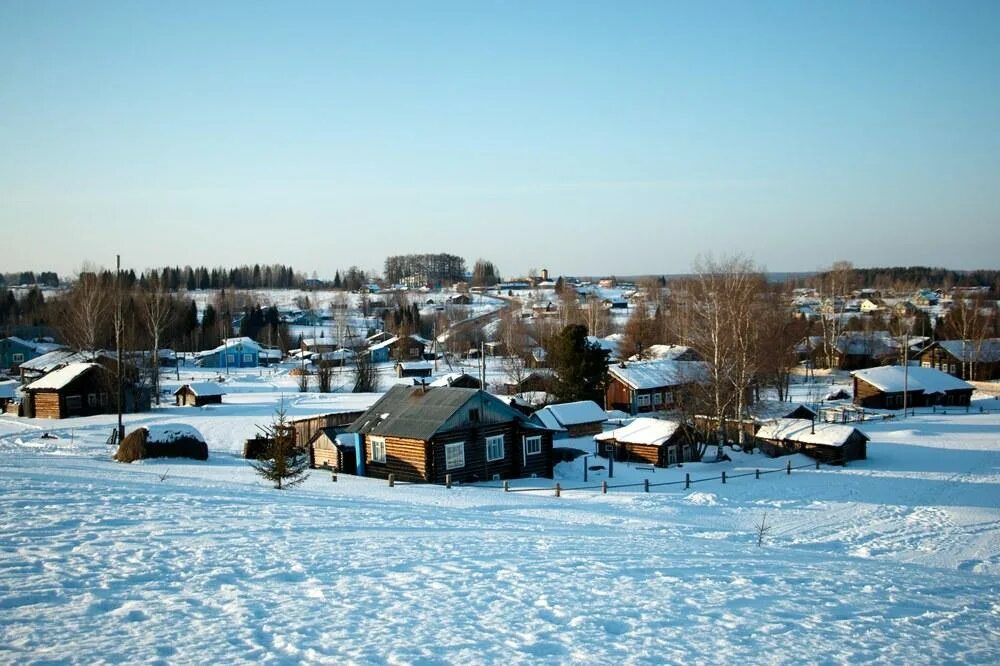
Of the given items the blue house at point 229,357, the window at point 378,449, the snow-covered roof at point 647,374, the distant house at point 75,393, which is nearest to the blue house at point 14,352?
the blue house at point 229,357

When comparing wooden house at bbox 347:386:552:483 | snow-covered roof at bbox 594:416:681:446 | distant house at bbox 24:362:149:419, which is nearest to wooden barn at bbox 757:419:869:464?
snow-covered roof at bbox 594:416:681:446

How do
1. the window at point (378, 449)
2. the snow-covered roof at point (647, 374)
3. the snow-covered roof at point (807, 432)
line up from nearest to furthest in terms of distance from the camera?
the window at point (378, 449)
the snow-covered roof at point (807, 432)
the snow-covered roof at point (647, 374)

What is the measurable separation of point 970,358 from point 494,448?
53.9 meters

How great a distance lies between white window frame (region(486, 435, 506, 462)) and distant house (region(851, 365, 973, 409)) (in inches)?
1388

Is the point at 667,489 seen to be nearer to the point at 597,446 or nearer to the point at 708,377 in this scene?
the point at 597,446

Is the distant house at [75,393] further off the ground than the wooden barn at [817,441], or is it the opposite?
the distant house at [75,393]

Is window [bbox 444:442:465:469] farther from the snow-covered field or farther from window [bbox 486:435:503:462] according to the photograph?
the snow-covered field

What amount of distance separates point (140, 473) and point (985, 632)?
21519mm

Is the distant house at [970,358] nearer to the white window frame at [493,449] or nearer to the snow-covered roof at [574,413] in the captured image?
the snow-covered roof at [574,413]

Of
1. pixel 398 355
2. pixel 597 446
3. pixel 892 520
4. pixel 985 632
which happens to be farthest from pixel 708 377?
pixel 398 355

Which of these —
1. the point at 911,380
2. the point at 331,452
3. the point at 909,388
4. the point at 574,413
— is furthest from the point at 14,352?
the point at 911,380

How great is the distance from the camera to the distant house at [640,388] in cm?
5203

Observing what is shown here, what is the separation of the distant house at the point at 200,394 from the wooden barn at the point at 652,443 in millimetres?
29396

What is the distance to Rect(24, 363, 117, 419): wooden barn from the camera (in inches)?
1756
